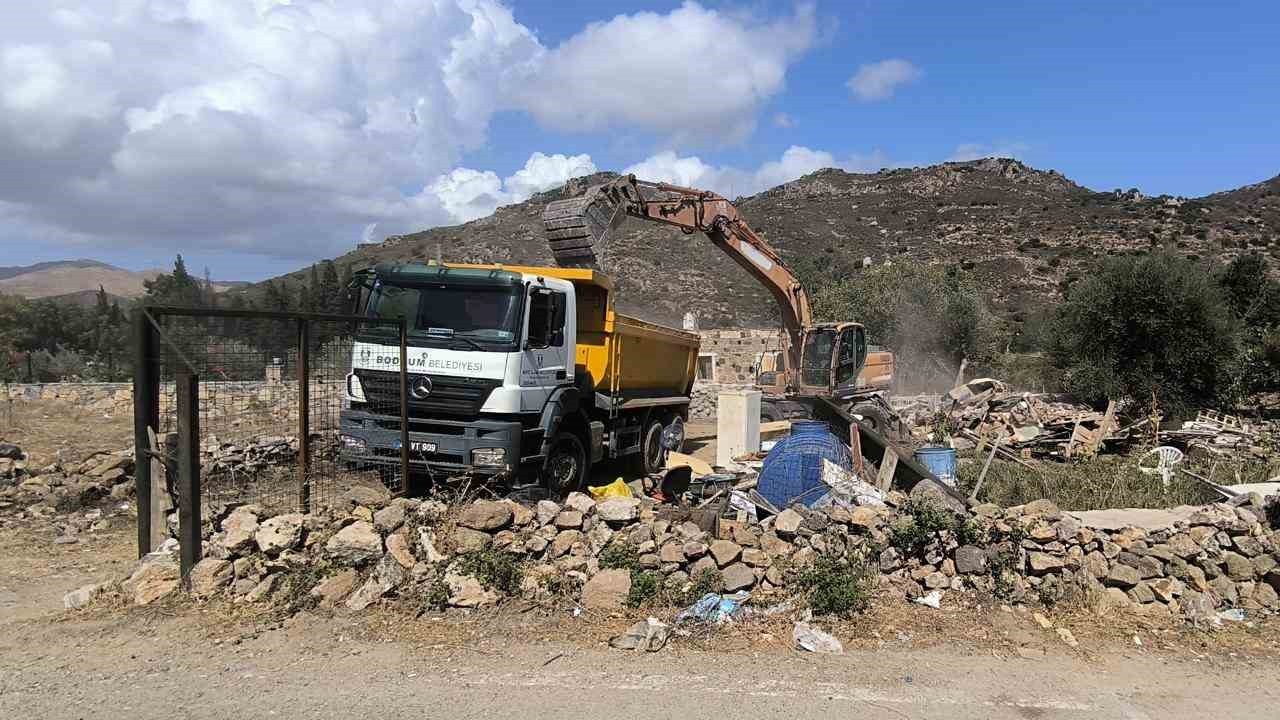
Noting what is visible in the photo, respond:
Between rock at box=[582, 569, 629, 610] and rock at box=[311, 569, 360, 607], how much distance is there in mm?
1668

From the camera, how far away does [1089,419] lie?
14.2 metres

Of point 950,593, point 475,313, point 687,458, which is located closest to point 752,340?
point 687,458

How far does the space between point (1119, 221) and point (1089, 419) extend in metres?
58.0

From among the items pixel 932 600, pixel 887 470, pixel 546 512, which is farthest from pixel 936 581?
pixel 546 512

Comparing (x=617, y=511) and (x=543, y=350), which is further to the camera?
(x=543, y=350)

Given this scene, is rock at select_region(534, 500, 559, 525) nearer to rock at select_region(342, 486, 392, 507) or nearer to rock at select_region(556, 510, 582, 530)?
rock at select_region(556, 510, 582, 530)

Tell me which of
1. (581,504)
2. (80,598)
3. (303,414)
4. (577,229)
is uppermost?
(577,229)

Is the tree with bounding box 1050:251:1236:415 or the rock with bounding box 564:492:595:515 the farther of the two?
the tree with bounding box 1050:251:1236:415

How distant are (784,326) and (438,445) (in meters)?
10.5

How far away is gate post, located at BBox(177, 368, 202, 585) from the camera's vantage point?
17.8 feet

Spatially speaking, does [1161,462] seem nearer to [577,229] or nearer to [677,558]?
[677,558]

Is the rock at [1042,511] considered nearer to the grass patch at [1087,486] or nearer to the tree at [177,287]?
Result: the grass patch at [1087,486]

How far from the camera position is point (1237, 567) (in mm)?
5988

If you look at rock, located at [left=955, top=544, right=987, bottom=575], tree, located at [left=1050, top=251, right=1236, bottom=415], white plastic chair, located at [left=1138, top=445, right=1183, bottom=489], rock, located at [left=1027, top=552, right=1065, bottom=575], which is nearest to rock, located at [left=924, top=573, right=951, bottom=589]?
rock, located at [left=955, top=544, right=987, bottom=575]
